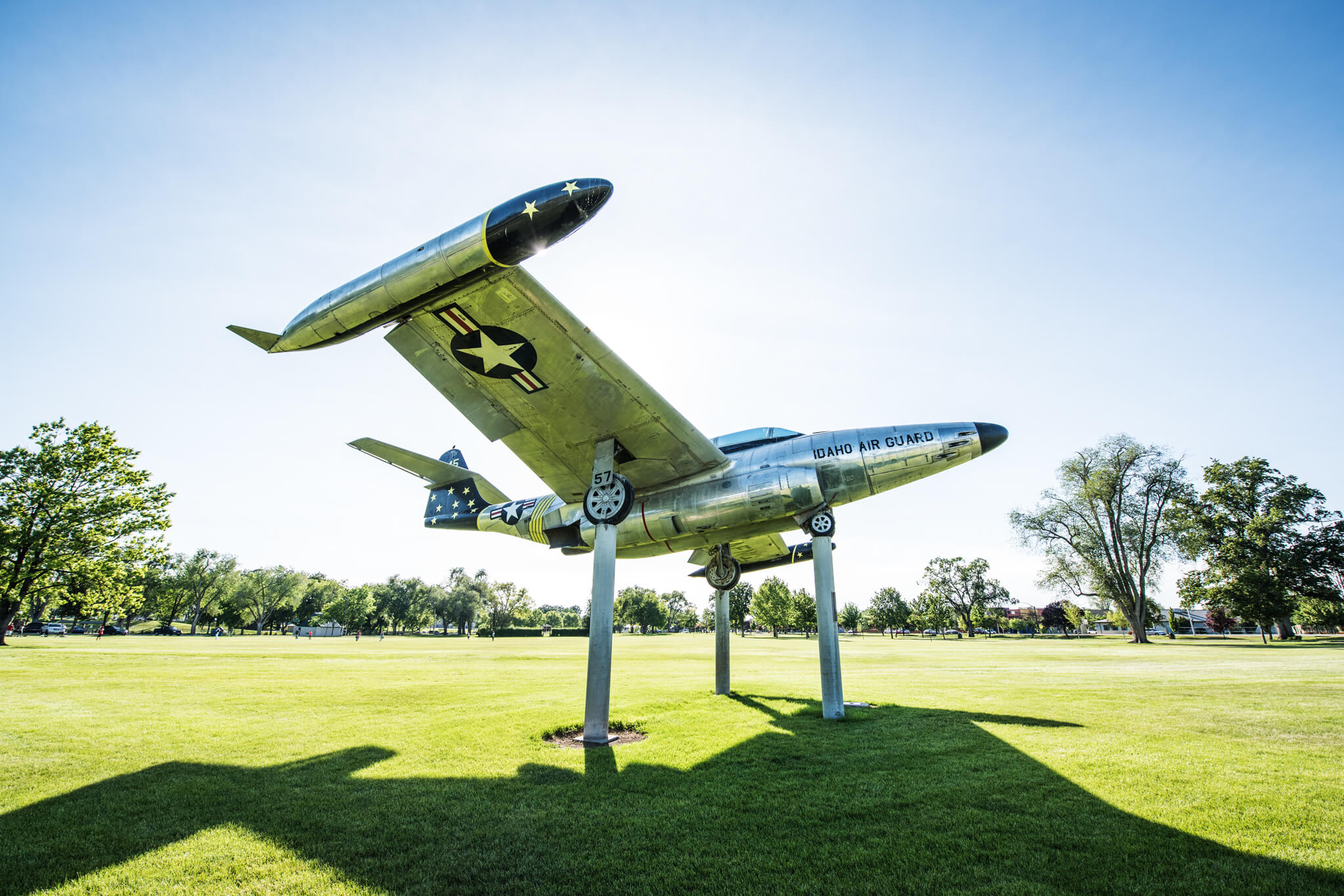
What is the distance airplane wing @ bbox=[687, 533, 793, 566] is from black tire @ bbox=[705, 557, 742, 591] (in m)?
0.50

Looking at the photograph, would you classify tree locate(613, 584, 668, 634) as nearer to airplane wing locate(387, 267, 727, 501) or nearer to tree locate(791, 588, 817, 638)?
tree locate(791, 588, 817, 638)

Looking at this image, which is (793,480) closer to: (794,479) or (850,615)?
(794,479)

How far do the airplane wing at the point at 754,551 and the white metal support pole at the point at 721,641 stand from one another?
140 cm

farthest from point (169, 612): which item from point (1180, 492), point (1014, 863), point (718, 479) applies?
point (1180, 492)

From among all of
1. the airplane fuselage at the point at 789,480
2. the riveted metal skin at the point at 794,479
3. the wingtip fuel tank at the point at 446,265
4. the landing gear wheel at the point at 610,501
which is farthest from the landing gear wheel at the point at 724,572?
the wingtip fuel tank at the point at 446,265

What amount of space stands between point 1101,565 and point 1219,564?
30.2ft

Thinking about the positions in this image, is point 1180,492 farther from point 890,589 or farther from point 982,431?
point 890,589

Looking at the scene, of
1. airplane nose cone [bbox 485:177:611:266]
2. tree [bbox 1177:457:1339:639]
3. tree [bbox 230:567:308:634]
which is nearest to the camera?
airplane nose cone [bbox 485:177:611:266]

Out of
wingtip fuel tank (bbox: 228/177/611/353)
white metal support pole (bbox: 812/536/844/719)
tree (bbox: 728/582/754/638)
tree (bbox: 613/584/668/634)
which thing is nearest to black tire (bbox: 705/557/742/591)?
white metal support pole (bbox: 812/536/844/719)

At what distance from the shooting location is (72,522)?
109 ft

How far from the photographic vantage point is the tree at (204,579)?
97625 mm

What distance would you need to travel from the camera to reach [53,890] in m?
3.97

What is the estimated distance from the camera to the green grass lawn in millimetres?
4297

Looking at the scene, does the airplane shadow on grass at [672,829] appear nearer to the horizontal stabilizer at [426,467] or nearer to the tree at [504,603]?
the horizontal stabilizer at [426,467]
